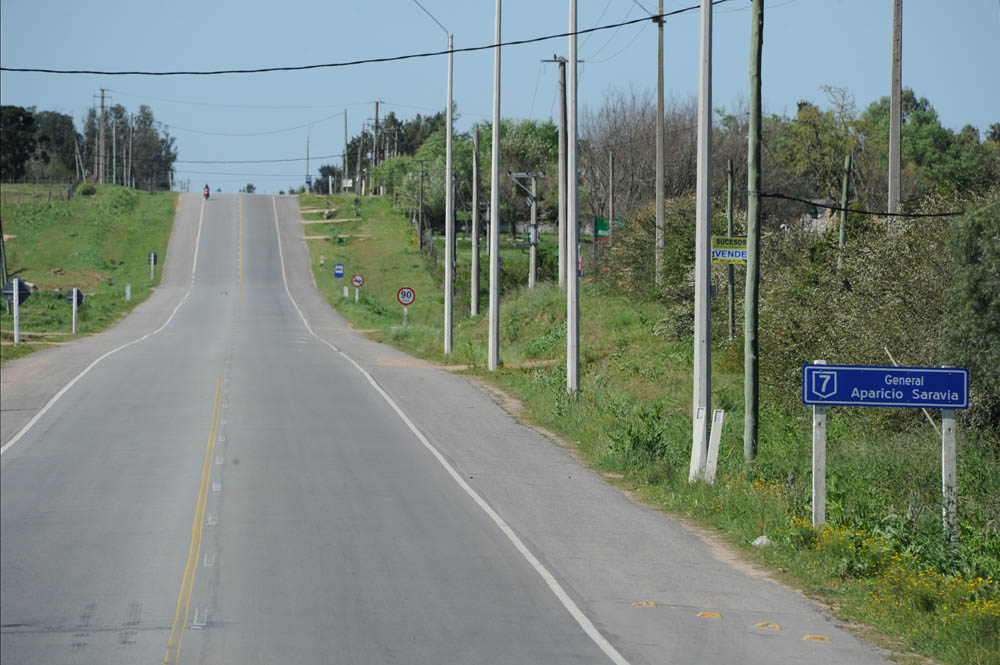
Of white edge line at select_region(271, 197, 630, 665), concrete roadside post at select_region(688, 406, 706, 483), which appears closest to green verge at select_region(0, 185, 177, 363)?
white edge line at select_region(271, 197, 630, 665)

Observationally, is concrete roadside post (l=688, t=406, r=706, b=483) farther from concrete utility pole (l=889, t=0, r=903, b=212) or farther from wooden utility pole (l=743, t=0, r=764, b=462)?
concrete utility pole (l=889, t=0, r=903, b=212)

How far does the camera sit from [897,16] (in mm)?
26688

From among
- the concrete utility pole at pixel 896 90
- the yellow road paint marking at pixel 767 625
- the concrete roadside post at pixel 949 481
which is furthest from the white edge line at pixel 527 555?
the concrete utility pole at pixel 896 90

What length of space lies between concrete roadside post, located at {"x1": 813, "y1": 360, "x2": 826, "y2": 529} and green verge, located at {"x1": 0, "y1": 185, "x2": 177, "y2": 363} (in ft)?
97.6

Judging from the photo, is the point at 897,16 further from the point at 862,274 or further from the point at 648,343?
the point at 648,343

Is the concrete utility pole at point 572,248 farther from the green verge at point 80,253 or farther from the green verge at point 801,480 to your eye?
the green verge at point 80,253

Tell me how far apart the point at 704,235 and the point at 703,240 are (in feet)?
0.31

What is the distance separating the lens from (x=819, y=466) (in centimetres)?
1272

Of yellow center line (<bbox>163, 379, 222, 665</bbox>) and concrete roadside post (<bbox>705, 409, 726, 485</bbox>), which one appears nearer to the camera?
yellow center line (<bbox>163, 379, 222, 665</bbox>)

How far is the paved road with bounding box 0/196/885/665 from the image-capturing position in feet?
29.6

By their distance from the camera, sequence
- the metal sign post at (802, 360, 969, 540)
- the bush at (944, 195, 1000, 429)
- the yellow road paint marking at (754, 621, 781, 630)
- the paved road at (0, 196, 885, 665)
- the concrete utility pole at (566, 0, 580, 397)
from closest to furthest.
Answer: the paved road at (0, 196, 885, 665) < the yellow road paint marking at (754, 621, 781, 630) < the metal sign post at (802, 360, 969, 540) < the bush at (944, 195, 1000, 429) < the concrete utility pole at (566, 0, 580, 397)

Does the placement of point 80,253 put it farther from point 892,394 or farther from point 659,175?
point 892,394

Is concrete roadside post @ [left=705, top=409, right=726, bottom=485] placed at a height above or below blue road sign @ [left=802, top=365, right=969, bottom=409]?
below

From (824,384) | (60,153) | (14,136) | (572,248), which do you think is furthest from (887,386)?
(60,153)
